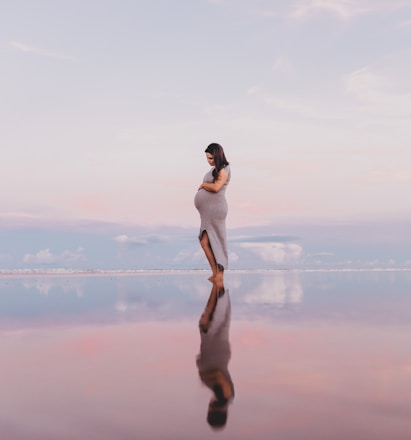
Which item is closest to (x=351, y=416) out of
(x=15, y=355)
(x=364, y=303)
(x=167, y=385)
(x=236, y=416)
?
(x=236, y=416)

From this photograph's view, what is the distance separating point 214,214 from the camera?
9562mm

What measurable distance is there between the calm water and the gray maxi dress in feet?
14.7

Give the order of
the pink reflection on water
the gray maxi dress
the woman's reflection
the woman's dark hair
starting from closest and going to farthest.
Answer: the pink reflection on water
the woman's reflection
the woman's dark hair
the gray maxi dress

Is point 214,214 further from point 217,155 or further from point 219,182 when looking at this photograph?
point 217,155

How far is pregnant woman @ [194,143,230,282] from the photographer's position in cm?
934

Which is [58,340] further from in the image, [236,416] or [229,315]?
[236,416]

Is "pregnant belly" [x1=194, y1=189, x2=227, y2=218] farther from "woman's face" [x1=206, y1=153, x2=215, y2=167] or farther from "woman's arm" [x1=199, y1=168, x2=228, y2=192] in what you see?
"woman's face" [x1=206, y1=153, x2=215, y2=167]

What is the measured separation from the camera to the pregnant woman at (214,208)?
9.34 m

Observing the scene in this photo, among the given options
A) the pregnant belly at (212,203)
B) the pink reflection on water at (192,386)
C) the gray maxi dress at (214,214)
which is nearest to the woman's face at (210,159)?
the gray maxi dress at (214,214)

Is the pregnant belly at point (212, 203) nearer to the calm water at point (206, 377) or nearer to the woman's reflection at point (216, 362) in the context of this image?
the woman's reflection at point (216, 362)

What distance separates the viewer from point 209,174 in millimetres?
9492

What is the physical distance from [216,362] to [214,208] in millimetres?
6801

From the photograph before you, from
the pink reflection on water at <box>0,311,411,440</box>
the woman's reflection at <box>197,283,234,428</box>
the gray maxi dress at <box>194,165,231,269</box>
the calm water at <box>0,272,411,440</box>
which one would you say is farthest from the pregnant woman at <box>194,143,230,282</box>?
the pink reflection on water at <box>0,311,411,440</box>

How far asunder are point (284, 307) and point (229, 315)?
117cm
